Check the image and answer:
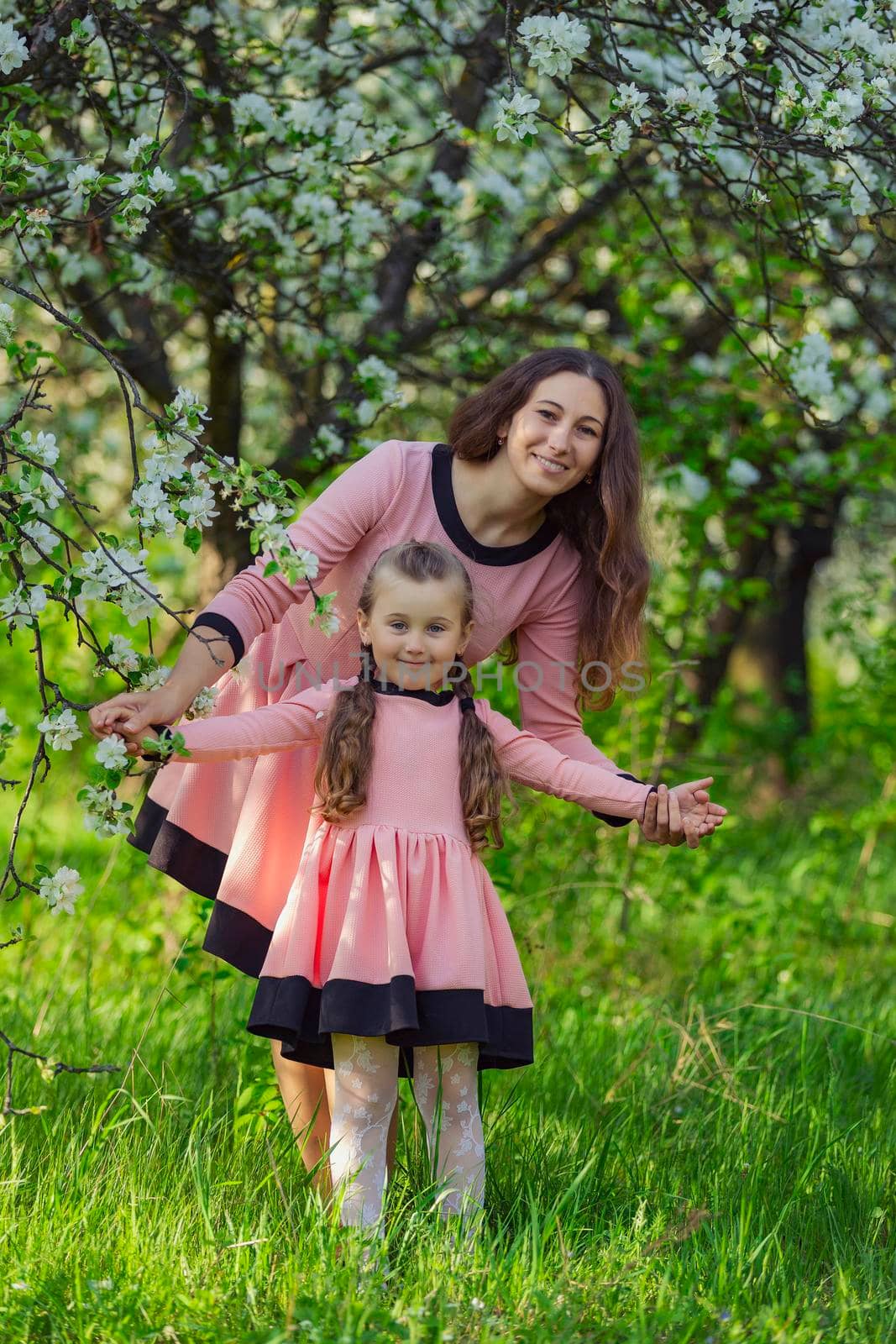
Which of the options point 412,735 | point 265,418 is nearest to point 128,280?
point 412,735

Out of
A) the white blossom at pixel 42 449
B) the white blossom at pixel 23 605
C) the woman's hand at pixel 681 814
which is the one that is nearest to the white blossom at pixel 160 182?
the white blossom at pixel 42 449

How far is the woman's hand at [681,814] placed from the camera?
238cm

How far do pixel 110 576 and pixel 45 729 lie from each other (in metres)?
0.24

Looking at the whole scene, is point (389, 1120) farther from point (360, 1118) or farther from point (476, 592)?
point (476, 592)

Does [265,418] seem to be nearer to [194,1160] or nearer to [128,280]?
[128,280]

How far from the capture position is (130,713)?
2.17 metres

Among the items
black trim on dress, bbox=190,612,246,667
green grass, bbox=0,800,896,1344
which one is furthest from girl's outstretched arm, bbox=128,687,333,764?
green grass, bbox=0,800,896,1344

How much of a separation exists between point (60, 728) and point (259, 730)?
46cm

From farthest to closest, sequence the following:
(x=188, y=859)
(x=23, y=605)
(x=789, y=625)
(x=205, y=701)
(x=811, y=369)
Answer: (x=789, y=625) < (x=811, y=369) < (x=188, y=859) < (x=205, y=701) < (x=23, y=605)

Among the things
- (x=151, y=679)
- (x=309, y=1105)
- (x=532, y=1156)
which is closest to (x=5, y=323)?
(x=151, y=679)

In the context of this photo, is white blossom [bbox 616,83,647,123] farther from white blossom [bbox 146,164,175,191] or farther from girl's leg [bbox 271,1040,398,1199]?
girl's leg [bbox 271,1040,398,1199]

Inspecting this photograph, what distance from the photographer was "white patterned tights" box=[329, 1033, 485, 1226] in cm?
230

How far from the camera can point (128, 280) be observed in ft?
12.7

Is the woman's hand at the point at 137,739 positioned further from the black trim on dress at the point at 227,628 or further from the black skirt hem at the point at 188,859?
the black skirt hem at the point at 188,859
